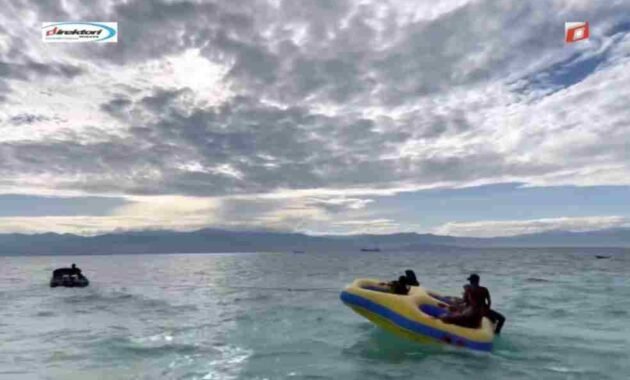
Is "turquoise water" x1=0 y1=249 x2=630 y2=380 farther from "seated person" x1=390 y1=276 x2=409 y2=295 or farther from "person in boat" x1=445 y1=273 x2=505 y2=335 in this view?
"seated person" x1=390 y1=276 x2=409 y2=295

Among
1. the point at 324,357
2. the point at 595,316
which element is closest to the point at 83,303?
the point at 324,357

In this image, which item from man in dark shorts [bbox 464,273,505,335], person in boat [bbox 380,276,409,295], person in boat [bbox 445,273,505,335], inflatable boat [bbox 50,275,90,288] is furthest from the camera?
inflatable boat [bbox 50,275,90,288]

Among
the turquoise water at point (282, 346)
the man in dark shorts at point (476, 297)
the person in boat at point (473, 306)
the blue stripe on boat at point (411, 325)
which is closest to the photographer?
the turquoise water at point (282, 346)

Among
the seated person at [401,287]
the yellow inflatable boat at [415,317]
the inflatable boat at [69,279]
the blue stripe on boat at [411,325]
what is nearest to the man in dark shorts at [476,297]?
the yellow inflatable boat at [415,317]

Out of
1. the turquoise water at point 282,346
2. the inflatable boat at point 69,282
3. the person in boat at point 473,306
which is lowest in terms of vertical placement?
the turquoise water at point 282,346

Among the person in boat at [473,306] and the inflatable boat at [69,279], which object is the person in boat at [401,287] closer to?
the person in boat at [473,306]

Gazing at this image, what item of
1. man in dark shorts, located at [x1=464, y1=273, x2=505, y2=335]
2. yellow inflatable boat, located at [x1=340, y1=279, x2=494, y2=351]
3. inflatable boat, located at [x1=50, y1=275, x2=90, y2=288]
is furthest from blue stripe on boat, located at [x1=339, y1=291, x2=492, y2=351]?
inflatable boat, located at [x1=50, y1=275, x2=90, y2=288]

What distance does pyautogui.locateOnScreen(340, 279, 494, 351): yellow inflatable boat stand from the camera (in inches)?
476

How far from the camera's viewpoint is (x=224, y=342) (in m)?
14.6

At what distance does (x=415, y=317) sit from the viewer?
41.7ft

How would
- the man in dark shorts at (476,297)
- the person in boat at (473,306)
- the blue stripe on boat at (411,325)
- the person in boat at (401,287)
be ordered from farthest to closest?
the person in boat at (401,287) < the man in dark shorts at (476,297) < the person in boat at (473,306) < the blue stripe on boat at (411,325)

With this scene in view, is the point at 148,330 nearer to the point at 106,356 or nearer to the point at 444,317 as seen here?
the point at 106,356

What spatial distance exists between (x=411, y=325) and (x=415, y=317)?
226 mm

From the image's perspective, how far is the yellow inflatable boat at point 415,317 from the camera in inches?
476
